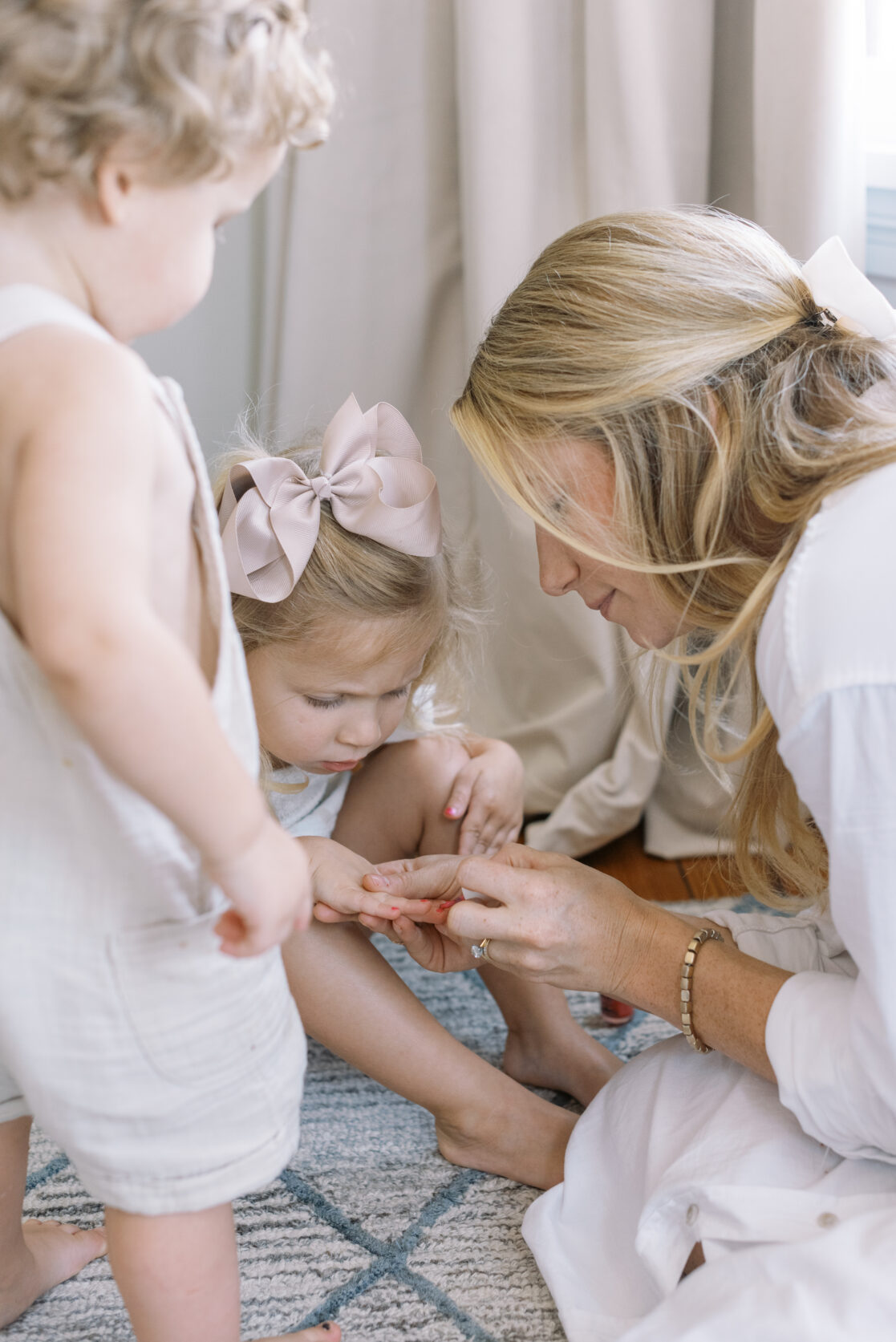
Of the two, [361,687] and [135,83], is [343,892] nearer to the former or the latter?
[361,687]

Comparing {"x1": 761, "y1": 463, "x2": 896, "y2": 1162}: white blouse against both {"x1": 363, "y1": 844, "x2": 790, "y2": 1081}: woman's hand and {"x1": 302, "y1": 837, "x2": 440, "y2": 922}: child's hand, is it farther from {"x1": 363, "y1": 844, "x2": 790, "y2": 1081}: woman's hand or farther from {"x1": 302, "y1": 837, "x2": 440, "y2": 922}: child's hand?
{"x1": 302, "y1": 837, "x2": 440, "y2": 922}: child's hand

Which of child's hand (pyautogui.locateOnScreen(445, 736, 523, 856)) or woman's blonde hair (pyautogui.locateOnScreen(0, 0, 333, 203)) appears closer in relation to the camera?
woman's blonde hair (pyautogui.locateOnScreen(0, 0, 333, 203))

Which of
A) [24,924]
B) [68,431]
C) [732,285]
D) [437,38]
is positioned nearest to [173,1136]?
[24,924]

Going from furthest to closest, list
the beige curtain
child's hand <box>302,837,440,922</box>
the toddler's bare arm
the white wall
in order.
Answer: the white wall
the beige curtain
child's hand <box>302,837,440,922</box>
the toddler's bare arm

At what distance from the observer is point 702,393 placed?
866 mm

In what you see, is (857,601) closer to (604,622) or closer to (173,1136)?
(173,1136)

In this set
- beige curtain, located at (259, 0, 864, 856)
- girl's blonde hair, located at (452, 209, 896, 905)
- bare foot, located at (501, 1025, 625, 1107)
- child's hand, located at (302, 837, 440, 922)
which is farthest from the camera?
beige curtain, located at (259, 0, 864, 856)

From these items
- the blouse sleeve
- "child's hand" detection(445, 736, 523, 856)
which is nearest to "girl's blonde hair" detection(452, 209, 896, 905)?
the blouse sleeve

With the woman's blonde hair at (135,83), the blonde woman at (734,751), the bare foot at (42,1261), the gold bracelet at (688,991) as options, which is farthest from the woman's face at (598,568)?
the bare foot at (42,1261)

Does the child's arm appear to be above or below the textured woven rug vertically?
above

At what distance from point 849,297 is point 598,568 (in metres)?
0.28

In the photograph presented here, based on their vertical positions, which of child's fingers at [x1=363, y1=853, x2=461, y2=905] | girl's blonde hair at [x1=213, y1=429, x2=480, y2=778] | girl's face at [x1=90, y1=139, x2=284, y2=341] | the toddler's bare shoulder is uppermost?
girl's face at [x1=90, y1=139, x2=284, y2=341]

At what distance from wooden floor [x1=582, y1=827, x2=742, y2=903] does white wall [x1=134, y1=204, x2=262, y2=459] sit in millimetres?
834

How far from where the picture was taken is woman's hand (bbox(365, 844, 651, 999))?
945 mm
